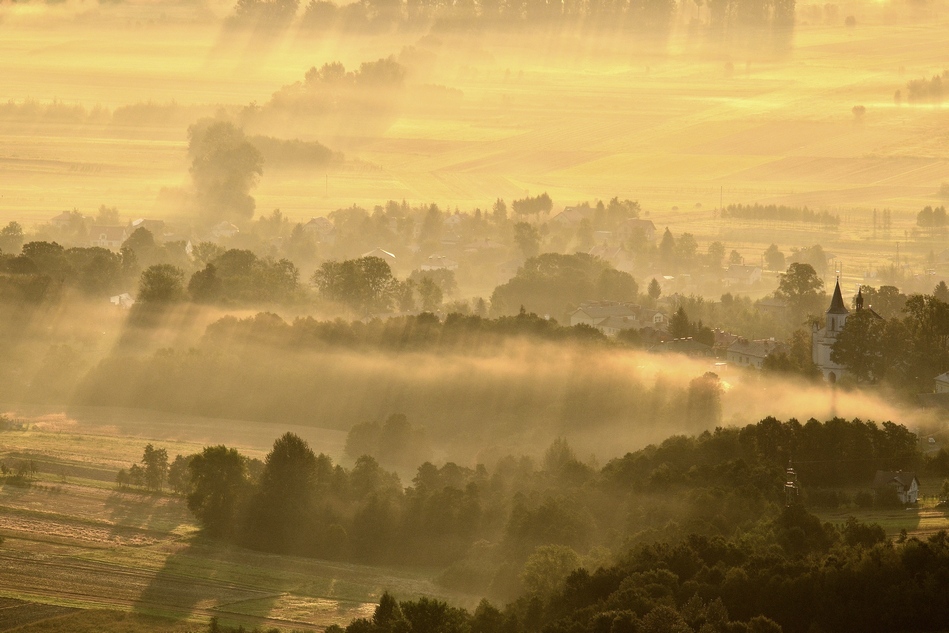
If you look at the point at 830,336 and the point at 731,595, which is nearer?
the point at 731,595

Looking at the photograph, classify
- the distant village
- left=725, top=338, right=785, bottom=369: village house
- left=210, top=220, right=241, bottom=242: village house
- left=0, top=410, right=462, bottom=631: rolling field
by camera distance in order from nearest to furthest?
left=0, top=410, right=462, bottom=631: rolling field → left=725, top=338, right=785, bottom=369: village house → the distant village → left=210, top=220, right=241, bottom=242: village house

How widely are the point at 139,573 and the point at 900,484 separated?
15514 mm

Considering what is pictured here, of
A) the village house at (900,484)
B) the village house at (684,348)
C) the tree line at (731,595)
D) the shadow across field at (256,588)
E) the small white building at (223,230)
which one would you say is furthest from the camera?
the small white building at (223,230)

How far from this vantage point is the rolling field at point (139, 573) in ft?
89.6

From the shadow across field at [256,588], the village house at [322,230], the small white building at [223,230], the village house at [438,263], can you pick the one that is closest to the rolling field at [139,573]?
the shadow across field at [256,588]

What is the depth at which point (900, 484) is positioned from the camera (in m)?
30.7

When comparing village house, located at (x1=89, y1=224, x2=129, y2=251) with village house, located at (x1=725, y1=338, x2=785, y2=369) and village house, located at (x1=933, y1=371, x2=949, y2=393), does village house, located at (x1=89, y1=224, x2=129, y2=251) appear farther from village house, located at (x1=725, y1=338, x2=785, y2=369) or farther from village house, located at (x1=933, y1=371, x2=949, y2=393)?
village house, located at (x1=933, y1=371, x2=949, y2=393)

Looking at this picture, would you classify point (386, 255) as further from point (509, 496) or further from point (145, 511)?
point (509, 496)

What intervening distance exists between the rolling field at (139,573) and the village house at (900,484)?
355 inches

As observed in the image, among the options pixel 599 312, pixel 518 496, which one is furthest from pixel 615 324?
pixel 518 496

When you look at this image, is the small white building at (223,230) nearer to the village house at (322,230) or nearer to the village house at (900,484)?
the village house at (322,230)

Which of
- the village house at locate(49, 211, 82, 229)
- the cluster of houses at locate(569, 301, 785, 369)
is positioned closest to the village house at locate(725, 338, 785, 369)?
the cluster of houses at locate(569, 301, 785, 369)

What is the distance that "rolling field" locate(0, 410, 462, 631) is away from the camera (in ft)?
89.6

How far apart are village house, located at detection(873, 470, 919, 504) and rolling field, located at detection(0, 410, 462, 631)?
902cm
